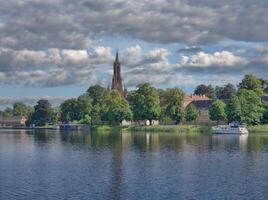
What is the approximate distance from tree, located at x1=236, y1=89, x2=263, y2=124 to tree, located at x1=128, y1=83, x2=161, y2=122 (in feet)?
95.0

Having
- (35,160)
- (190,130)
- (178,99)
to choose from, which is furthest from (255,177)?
(178,99)

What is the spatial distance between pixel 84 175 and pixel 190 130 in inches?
4389

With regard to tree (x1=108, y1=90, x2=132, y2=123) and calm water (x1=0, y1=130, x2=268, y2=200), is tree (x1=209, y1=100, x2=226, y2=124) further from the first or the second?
calm water (x1=0, y1=130, x2=268, y2=200)

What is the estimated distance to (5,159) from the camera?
7550 centimetres

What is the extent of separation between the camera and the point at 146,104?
596 feet

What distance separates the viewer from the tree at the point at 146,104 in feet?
594

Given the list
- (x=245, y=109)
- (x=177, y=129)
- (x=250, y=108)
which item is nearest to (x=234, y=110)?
(x=245, y=109)

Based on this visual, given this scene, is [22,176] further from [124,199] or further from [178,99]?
[178,99]

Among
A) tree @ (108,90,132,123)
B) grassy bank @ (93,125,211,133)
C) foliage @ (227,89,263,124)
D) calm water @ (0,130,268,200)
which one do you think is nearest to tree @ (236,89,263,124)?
foliage @ (227,89,263,124)

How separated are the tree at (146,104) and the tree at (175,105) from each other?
14.5ft

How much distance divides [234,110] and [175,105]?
25.1 metres

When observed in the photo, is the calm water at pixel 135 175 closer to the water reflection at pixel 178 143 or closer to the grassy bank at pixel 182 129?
the water reflection at pixel 178 143

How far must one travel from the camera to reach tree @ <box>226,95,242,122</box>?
165 m

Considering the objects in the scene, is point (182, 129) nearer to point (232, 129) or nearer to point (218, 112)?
point (218, 112)
